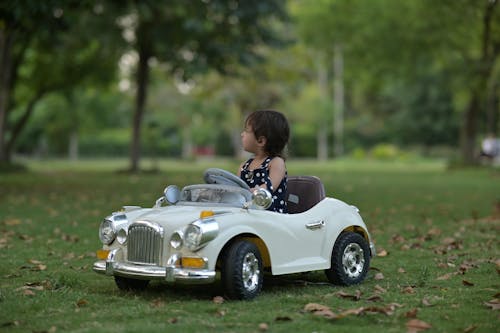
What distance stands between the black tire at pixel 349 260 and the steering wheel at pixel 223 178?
1108 mm

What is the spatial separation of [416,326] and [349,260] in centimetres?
208

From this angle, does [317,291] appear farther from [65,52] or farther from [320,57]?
[320,57]

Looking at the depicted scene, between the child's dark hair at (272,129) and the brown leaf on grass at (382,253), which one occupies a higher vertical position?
the child's dark hair at (272,129)

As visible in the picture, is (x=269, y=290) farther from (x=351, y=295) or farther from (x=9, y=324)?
(x=9, y=324)

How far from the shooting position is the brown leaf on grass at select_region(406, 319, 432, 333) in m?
5.56

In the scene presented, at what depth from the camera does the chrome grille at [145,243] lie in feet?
21.6

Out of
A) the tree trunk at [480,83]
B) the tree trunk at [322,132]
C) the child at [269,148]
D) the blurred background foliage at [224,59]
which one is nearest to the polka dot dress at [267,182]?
the child at [269,148]

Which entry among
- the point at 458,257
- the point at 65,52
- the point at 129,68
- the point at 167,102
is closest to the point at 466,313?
the point at 458,257

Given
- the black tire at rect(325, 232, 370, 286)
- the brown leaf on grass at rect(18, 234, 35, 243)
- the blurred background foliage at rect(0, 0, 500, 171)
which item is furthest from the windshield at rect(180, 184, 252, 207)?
the blurred background foliage at rect(0, 0, 500, 171)

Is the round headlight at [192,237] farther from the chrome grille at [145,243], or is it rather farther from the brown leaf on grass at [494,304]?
the brown leaf on grass at [494,304]

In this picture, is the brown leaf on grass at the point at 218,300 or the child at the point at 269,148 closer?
the brown leaf on grass at the point at 218,300

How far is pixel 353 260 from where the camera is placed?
305 inches

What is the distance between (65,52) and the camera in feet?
115

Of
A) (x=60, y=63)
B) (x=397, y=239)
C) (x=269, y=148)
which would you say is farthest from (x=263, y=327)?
(x=60, y=63)
